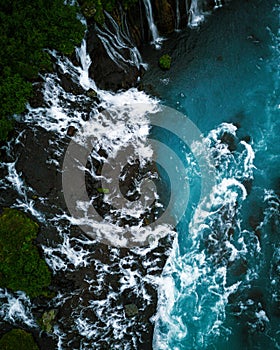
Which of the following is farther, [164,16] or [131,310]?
[164,16]

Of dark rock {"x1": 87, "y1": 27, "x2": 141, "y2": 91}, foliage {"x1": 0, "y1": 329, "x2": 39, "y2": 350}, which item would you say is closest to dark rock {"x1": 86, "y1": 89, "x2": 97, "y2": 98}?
dark rock {"x1": 87, "y1": 27, "x2": 141, "y2": 91}

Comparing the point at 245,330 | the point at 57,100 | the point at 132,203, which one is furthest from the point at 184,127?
the point at 245,330

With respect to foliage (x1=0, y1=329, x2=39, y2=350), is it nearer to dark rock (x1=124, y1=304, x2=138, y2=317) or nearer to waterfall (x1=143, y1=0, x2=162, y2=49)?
dark rock (x1=124, y1=304, x2=138, y2=317)

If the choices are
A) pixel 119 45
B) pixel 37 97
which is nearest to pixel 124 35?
pixel 119 45

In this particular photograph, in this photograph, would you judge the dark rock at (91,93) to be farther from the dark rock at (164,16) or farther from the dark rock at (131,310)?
the dark rock at (131,310)

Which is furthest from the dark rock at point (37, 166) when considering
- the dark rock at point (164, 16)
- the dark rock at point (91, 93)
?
the dark rock at point (164, 16)

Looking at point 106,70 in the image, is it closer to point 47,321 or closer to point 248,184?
point 248,184
